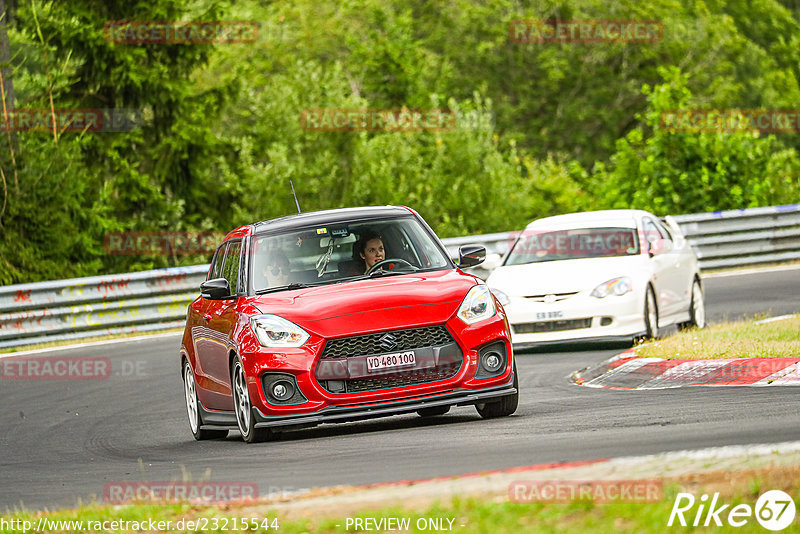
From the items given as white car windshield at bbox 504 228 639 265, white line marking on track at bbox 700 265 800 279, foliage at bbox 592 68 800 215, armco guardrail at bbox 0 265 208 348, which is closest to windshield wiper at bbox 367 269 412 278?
white car windshield at bbox 504 228 639 265

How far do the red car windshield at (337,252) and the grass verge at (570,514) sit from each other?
431 centimetres

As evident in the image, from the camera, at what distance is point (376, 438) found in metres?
9.43

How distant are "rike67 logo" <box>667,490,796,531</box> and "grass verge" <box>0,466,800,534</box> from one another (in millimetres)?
19

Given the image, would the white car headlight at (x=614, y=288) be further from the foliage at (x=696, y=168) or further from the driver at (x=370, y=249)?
the foliage at (x=696, y=168)

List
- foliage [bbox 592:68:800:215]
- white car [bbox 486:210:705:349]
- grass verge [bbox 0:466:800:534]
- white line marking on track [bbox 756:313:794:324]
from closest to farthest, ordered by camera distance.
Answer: grass verge [bbox 0:466:800:534]
white car [bbox 486:210:705:349]
white line marking on track [bbox 756:313:794:324]
foliage [bbox 592:68:800:215]

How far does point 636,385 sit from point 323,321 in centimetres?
361

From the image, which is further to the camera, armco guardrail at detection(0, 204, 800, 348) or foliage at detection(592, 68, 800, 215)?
foliage at detection(592, 68, 800, 215)

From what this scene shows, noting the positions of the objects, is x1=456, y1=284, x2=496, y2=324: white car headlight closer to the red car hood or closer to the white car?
the red car hood

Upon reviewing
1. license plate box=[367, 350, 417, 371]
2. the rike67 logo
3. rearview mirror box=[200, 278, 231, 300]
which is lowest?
license plate box=[367, 350, 417, 371]

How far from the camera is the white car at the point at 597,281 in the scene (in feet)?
49.9

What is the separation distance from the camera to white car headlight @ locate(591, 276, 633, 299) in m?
15.2

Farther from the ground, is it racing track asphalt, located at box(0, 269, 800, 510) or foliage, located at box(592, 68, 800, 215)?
racing track asphalt, located at box(0, 269, 800, 510)

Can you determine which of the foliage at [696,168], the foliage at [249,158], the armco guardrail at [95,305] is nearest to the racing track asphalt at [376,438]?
the armco guardrail at [95,305]

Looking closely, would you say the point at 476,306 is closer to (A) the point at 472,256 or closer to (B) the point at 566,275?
(A) the point at 472,256
